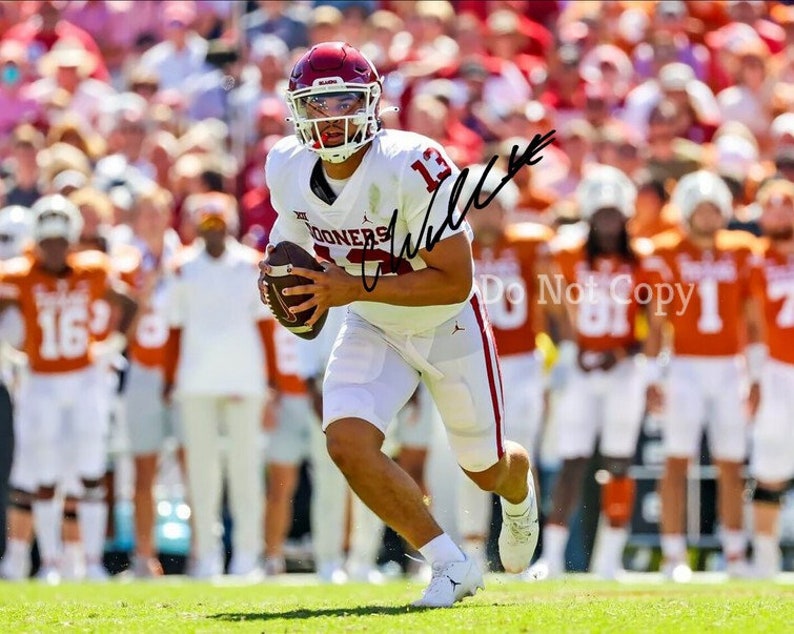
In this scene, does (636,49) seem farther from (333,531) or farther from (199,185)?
(333,531)

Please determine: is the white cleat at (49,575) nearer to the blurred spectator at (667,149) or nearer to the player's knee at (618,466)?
the player's knee at (618,466)

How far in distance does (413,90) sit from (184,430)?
359 cm

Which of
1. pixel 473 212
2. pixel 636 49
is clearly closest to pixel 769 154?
pixel 636 49

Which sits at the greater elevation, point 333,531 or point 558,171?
point 558,171

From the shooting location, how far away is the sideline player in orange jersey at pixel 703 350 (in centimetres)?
941

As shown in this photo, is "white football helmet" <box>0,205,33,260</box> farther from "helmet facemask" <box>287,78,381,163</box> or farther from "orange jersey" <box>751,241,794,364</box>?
"helmet facemask" <box>287,78,381,163</box>

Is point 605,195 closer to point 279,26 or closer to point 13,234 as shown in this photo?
point 13,234

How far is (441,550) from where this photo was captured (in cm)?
591

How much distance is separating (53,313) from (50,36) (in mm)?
4704

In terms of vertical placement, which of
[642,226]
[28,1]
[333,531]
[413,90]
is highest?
[28,1]

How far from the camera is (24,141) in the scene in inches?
452

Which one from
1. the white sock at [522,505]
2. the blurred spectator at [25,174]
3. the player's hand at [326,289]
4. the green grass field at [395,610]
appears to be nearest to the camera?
the green grass field at [395,610]

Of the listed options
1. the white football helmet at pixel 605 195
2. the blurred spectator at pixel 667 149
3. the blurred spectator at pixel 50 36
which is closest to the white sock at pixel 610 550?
the white football helmet at pixel 605 195

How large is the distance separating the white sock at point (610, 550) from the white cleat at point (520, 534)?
295 cm
